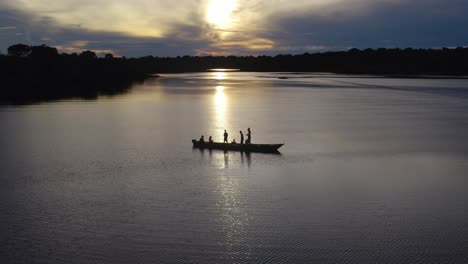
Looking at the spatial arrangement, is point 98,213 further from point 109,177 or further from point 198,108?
point 198,108

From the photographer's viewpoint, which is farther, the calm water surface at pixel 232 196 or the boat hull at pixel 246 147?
the boat hull at pixel 246 147

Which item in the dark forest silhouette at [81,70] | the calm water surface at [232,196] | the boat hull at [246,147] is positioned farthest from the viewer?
the dark forest silhouette at [81,70]

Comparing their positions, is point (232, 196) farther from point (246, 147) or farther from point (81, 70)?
point (81, 70)

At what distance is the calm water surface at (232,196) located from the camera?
16.2 meters

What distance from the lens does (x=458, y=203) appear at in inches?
822

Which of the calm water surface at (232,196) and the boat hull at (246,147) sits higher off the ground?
the boat hull at (246,147)

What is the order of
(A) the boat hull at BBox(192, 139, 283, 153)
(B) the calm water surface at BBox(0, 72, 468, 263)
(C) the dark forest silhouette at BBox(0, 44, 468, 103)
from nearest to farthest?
(B) the calm water surface at BBox(0, 72, 468, 263) < (A) the boat hull at BBox(192, 139, 283, 153) < (C) the dark forest silhouette at BBox(0, 44, 468, 103)

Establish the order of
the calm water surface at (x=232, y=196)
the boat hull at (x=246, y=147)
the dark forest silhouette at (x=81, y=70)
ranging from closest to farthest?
1. the calm water surface at (x=232, y=196)
2. the boat hull at (x=246, y=147)
3. the dark forest silhouette at (x=81, y=70)

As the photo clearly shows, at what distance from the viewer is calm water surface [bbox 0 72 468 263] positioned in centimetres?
1617

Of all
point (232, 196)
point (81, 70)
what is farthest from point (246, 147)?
point (81, 70)

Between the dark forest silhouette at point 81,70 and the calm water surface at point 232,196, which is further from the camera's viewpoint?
the dark forest silhouette at point 81,70

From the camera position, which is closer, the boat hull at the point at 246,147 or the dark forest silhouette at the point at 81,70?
→ the boat hull at the point at 246,147

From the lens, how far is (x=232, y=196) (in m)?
22.3

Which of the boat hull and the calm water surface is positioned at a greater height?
the boat hull
